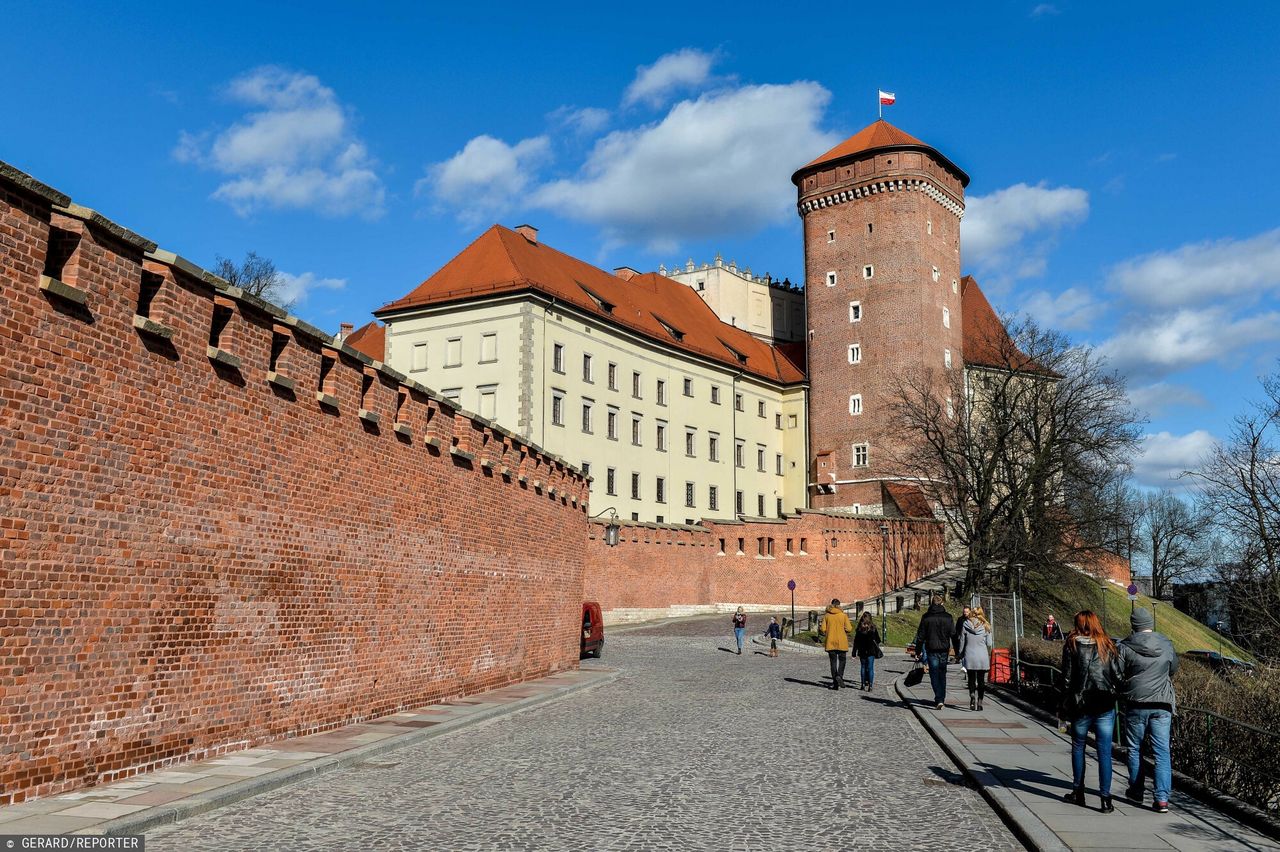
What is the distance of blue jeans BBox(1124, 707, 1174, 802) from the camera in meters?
8.76

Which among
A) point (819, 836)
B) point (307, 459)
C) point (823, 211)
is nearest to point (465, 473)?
point (307, 459)

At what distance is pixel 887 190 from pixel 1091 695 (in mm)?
57318

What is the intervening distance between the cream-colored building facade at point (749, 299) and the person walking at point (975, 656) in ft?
206

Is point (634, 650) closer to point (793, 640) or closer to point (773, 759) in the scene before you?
point (793, 640)

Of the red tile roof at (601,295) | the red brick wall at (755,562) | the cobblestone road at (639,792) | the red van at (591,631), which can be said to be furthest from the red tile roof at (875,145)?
the cobblestone road at (639,792)

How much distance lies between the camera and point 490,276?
52469 mm

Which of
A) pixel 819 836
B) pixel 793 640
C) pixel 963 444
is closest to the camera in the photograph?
pixel 819 836

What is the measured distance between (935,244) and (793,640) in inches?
1304

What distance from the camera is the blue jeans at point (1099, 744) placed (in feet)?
28.9

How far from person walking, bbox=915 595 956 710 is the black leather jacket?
A: 8.61 m

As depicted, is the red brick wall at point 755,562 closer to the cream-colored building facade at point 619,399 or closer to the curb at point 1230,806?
the cream-colored building facade at point 619,399

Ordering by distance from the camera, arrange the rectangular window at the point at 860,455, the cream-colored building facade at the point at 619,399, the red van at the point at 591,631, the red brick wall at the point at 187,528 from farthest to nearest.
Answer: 1. the rectangular window at the point at 860,455
2. the cream-colored building facade at the point at 619,399
3. the red van at the point at 591,631
4. the red brick wall at the point at 187,528

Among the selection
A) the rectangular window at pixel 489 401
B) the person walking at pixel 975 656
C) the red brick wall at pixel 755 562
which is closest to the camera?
the person walking at pixel 975 656

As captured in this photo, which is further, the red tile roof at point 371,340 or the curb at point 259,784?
the red tile roof at point 371,340
